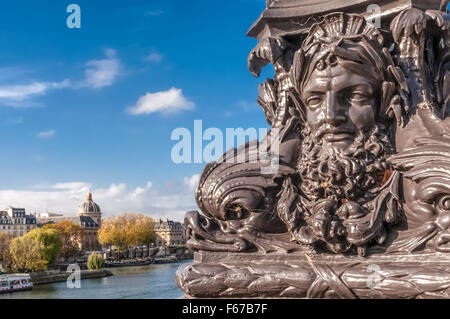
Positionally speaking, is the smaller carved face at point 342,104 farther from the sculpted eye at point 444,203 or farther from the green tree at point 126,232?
the green tree at point 126,232

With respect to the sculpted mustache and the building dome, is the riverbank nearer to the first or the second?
the sculpted mustache

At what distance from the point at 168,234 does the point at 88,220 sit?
11763 millimetres

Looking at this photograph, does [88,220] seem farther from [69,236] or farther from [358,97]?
[358,97]

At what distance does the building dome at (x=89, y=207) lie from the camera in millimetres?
76025

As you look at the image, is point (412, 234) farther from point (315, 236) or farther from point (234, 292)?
point (234, 292)

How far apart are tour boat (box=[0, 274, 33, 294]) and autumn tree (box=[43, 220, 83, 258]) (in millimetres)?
18195

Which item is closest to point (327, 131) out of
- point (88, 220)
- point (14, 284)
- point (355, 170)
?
point (355, 170)

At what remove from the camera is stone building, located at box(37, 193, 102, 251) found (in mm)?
60531

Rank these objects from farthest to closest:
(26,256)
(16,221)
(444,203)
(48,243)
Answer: (16,221) → (48,243) → (26,256) → (444,203)

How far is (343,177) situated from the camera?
3.18 m

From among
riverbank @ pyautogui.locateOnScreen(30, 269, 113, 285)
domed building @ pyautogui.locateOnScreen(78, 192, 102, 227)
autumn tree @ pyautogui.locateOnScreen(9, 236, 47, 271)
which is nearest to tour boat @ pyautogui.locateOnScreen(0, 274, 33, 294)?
riverbank @ pyautogui.locateOnScreen(30, 269, 113, 285)

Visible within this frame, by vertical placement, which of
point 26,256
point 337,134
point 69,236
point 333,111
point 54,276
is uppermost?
point 333,111

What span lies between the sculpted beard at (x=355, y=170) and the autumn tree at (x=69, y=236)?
158 feet
